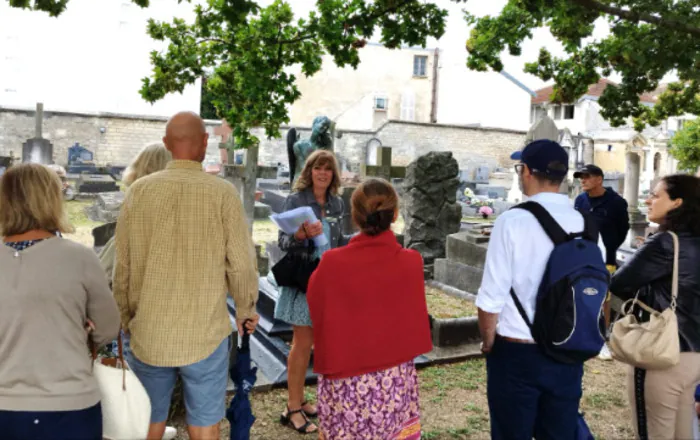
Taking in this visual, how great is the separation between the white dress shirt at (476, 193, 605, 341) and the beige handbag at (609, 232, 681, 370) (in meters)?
0.78

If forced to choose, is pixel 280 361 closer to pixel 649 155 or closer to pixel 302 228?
pixel 302 228

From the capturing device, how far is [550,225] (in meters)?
2.66

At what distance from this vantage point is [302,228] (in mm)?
3584

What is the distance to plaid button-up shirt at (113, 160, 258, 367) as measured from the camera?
8.59 ft

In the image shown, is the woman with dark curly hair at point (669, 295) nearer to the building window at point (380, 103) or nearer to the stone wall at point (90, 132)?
the stone wall at point (90, 132)

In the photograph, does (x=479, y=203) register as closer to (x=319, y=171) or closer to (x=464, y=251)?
(x=464, y=251)

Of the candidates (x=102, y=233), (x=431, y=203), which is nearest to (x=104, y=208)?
(x=431, y=203)

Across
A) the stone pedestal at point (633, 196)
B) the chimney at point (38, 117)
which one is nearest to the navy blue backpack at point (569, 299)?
the stone pedestal at point (633, 196)

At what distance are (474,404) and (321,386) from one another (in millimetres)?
2251

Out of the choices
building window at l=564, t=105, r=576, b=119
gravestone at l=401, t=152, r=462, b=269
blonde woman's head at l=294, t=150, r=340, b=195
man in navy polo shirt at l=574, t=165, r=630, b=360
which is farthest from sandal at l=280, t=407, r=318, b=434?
building window at l=564, t=105, r=576, b=119

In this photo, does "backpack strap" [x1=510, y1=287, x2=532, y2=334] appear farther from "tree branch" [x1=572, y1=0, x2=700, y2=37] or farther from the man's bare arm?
"tree branch" [x1=572, y1=0, x2=700, y2=37]

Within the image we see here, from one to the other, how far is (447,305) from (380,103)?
96.1 feet

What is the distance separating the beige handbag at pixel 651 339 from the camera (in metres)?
3.04

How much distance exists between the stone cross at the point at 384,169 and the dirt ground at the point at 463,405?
5.19m
